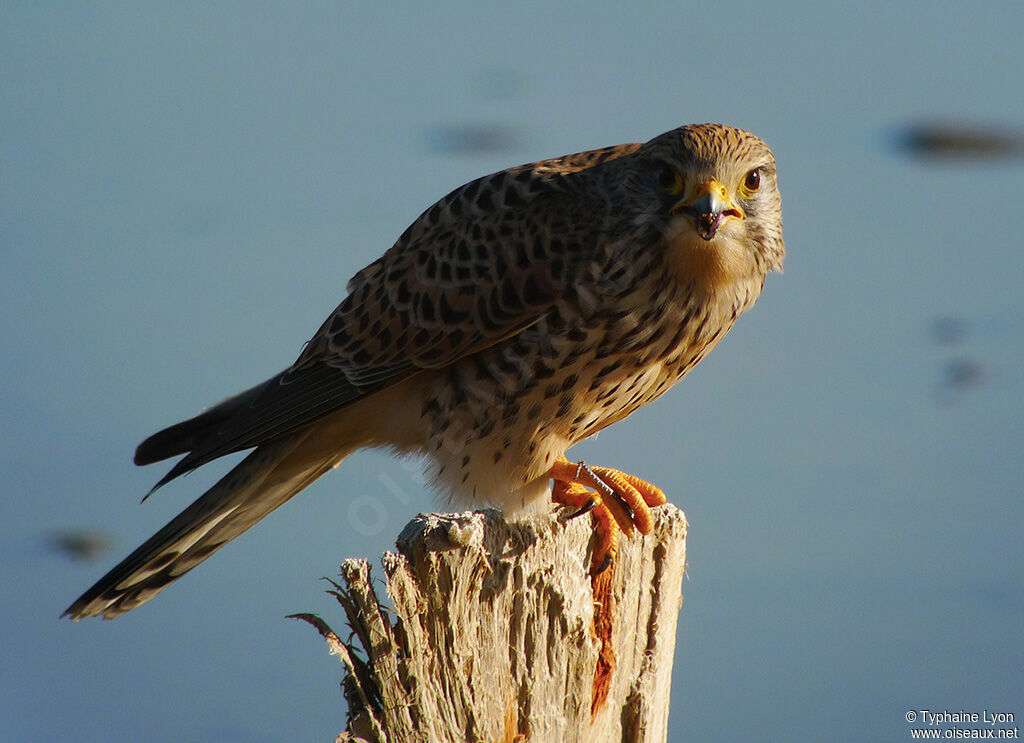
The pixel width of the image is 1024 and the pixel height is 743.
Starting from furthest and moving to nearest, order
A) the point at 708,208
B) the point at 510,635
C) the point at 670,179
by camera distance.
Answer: the point at 670,179 → the point at 708,208 → the point at 510,635

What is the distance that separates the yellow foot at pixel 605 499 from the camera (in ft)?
Result: 9.16

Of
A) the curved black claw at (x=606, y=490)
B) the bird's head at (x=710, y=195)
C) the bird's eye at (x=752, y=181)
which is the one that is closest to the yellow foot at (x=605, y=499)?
the curved black claw at (x=606, y=490)

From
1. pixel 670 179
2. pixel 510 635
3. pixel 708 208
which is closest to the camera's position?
pixel 510 635

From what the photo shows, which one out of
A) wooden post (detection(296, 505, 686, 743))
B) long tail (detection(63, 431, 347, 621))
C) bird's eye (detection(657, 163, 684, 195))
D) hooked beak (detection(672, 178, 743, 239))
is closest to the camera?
wooden post (detection(296, 505, 686, 743))

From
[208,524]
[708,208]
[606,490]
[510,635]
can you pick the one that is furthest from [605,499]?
[208,524]

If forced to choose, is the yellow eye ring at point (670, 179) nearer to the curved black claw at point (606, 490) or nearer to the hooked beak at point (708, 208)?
the hooked beak at point (708, 208)

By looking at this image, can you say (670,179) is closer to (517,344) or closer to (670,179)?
(670,179)

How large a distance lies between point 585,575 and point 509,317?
750 mm

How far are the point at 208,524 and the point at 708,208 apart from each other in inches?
70.9

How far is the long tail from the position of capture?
3.23m

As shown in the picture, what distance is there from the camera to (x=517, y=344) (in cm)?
296

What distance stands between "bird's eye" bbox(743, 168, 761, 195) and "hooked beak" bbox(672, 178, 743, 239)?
0.10m

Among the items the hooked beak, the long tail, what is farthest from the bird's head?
the long tail

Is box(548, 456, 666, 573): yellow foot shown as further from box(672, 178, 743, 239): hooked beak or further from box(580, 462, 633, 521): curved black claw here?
box(672, 178, 743, 239): hooked beak
